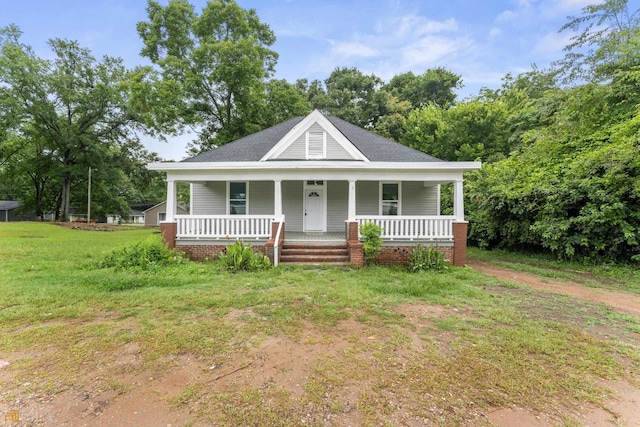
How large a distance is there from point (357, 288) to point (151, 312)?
12.3 ft

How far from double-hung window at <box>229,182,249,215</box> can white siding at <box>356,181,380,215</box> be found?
15.0 ft

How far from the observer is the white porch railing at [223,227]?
29.5 feet

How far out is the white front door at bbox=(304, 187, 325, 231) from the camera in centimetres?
1152

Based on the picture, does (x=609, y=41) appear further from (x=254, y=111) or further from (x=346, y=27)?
(x=254, y=111)

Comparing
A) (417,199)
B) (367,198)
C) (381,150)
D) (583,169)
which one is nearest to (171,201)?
(367,198)

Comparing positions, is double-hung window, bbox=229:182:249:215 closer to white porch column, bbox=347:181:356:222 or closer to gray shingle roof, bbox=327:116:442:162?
white porch column, bbox=347:181:356:222

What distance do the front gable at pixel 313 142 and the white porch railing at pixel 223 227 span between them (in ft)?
7.55

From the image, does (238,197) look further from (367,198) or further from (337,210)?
(367,198)

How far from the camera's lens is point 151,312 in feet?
14.6

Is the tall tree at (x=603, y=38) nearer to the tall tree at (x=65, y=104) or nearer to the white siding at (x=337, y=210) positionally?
the white siding at (x=337, y=210)

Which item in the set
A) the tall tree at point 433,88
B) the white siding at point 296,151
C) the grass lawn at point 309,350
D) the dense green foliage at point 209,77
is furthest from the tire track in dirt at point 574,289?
the tall tree at point 433,88

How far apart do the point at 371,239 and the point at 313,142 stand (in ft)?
13.4

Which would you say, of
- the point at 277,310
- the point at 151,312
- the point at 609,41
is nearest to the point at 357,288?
the point at 277,310

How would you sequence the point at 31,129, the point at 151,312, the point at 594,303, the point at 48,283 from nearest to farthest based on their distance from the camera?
the point at 151,312 < the point at 594,303 < the point at 48,283 < the point at 31,129
